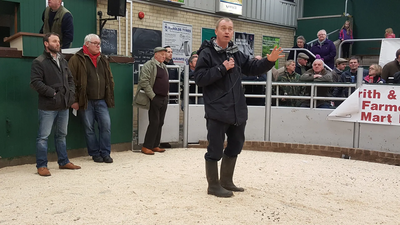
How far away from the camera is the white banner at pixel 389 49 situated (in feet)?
31.2

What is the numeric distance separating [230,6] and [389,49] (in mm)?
5422

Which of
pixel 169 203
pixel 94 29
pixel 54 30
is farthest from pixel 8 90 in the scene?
pixel 94 29

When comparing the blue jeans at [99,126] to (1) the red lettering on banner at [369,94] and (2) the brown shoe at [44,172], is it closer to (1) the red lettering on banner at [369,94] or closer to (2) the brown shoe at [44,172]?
(2) the brown shoe at [44,172]

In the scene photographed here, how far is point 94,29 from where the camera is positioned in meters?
10.2

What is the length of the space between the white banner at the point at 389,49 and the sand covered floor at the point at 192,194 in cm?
350

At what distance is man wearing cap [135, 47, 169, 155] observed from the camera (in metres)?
7.61

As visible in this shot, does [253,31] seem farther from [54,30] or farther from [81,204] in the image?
[81,204]

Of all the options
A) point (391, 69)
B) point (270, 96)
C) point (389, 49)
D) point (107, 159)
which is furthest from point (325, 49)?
point (107, 159)

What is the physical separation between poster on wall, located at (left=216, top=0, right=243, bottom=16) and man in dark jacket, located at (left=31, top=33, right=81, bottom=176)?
7944mm

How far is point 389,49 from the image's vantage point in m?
9.59

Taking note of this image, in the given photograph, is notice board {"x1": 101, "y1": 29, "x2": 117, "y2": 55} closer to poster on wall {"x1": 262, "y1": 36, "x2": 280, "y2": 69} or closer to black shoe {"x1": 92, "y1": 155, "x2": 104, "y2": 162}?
black shoe {"x1": 92, "y1": 155, "x2": 104, "y2": 162}

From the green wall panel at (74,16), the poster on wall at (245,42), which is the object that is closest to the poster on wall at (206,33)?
the poster on wall at (245,42)

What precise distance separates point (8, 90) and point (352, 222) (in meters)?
5.08

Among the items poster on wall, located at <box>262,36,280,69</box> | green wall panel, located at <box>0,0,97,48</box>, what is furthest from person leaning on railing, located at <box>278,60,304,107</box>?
poster on wall, located at <box>262,36,280,69</box>
